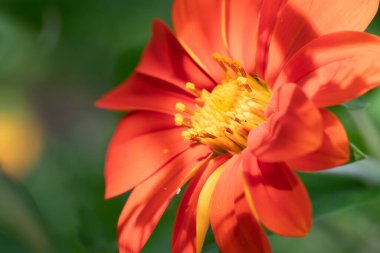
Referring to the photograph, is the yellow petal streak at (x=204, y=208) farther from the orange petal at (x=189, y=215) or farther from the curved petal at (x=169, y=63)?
the curved petal at (x=169, y=63)

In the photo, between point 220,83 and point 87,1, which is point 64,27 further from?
point 220,83

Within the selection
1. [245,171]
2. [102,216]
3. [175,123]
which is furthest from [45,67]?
[245,171]

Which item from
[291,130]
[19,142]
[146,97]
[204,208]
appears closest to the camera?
[291,130]

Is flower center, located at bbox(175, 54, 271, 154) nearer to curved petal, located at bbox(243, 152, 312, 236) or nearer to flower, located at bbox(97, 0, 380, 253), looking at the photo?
flower, located at bbox(97, 0, 380, 253)

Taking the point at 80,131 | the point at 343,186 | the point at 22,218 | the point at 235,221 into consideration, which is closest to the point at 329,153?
the point at 235,221

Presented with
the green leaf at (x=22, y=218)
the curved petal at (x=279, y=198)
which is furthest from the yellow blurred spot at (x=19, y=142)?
the curved petal at (x=279, y=198)

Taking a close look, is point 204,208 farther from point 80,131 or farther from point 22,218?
point 80,131
